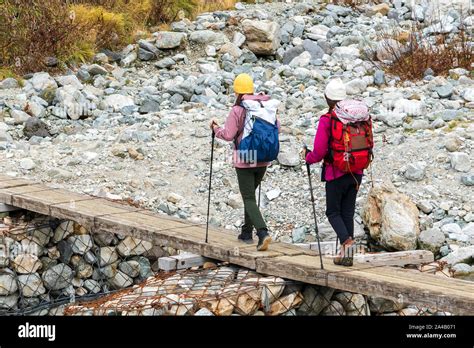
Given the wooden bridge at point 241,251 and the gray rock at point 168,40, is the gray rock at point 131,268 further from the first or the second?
the gray rock at point 168,40

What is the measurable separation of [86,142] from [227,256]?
5417 millimetres

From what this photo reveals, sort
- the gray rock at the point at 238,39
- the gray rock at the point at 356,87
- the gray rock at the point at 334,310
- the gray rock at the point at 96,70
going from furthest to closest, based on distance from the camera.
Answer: the gray rock at the point at 238,39 < the gray rock at the point at 96,70 < the gray rock at the point at 356,87 < the gray rock at the point at 334,310

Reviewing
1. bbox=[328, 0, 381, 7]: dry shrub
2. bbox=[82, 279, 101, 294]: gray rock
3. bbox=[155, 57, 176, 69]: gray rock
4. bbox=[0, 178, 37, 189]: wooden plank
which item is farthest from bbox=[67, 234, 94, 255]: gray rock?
bbox=[328, 0, 381, 7]: dry shrub

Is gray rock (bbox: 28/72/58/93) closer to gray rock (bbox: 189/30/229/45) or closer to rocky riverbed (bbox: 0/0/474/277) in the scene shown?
rocky riverbed (bbox: 0/0/474/277)

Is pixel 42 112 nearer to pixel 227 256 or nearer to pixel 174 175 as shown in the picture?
pixel 174 175

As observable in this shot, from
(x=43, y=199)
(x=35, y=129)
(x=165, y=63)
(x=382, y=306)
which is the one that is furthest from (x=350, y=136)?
(x=165, y=63)

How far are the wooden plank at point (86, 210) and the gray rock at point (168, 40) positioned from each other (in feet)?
26.8

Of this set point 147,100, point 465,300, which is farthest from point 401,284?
point 147,100

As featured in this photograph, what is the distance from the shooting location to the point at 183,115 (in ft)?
46.5

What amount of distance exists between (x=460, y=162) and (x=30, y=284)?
5048 millimetres

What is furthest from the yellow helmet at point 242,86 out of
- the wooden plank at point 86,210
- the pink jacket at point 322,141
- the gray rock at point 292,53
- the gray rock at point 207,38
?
the gray rock at point 207,38

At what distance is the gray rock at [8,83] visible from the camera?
51.9 feet

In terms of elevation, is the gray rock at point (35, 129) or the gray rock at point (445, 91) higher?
the gray rock at point (445, 91)

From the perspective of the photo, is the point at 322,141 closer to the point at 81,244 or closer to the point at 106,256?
the point at 106,256
